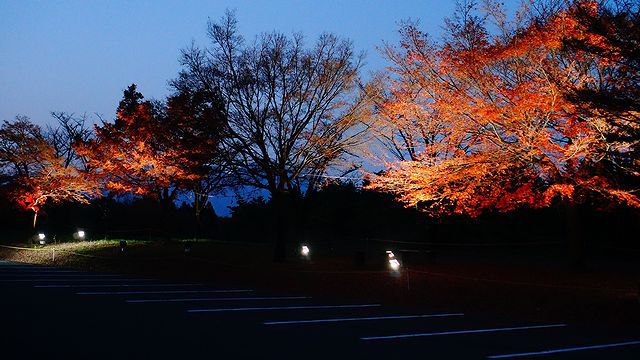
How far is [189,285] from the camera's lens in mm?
16344

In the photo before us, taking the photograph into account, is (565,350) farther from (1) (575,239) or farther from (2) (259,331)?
(1) (575,239)

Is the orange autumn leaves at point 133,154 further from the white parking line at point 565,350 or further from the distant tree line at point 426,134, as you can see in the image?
the white parking line at point 565,350

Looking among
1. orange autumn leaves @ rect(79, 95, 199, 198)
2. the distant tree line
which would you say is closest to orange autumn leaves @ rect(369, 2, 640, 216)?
the distant tree line

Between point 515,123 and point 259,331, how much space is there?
9.68 metres

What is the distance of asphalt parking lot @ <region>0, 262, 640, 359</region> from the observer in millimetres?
7191

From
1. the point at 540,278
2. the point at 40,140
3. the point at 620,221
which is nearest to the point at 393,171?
the point at 540,278

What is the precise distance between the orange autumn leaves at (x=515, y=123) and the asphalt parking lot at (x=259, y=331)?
193 inches

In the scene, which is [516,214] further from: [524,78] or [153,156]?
[153,156]

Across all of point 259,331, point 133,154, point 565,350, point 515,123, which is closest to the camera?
point 565,350

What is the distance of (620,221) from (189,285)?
19.5 meters

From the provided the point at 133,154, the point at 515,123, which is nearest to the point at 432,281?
the point at 515,123

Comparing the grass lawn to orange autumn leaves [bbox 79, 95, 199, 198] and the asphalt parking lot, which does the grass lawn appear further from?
orange autumn leaves [bbox 79, 95, 199, 198]

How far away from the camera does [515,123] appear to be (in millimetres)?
14734

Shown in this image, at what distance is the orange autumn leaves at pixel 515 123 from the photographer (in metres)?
13.9
